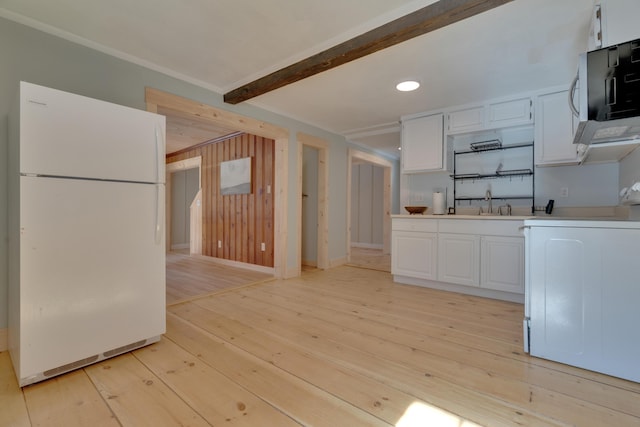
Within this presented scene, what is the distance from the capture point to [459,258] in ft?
10.6

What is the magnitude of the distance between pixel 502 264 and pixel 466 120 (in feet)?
5.76

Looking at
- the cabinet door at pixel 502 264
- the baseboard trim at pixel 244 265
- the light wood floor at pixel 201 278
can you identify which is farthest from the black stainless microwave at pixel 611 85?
the baseboard trim at pixel 244 265

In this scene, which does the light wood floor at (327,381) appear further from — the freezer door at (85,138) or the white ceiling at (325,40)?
the white ceiling at (325,40)

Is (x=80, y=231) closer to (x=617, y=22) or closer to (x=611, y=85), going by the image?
(x=611, y=85)

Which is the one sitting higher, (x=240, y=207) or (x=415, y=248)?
(x=240, y=207)

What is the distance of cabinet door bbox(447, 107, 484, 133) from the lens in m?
3.40

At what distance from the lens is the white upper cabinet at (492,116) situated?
313 centimetres

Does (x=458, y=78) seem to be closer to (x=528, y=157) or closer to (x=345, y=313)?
(x=528, y=157)

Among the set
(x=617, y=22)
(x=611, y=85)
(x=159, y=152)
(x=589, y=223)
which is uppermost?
(x=617, y=22)

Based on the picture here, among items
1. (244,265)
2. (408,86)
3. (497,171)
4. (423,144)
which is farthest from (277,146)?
(497,171)

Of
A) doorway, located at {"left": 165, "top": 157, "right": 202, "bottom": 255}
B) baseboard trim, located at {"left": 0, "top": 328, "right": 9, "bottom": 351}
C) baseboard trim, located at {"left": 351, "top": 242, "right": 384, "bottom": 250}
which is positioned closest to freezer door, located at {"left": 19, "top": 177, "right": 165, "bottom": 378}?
baseboard trim, located at {"left": 0, "top": 328, "right": 9, "bottom": 351}

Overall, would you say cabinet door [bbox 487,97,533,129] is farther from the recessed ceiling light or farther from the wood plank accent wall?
the wood plank accent wall

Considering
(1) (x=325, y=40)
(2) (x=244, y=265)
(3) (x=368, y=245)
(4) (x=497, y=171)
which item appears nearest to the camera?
(1) (x=325, y=40)

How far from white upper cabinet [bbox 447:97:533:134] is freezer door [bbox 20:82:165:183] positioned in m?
3.25
